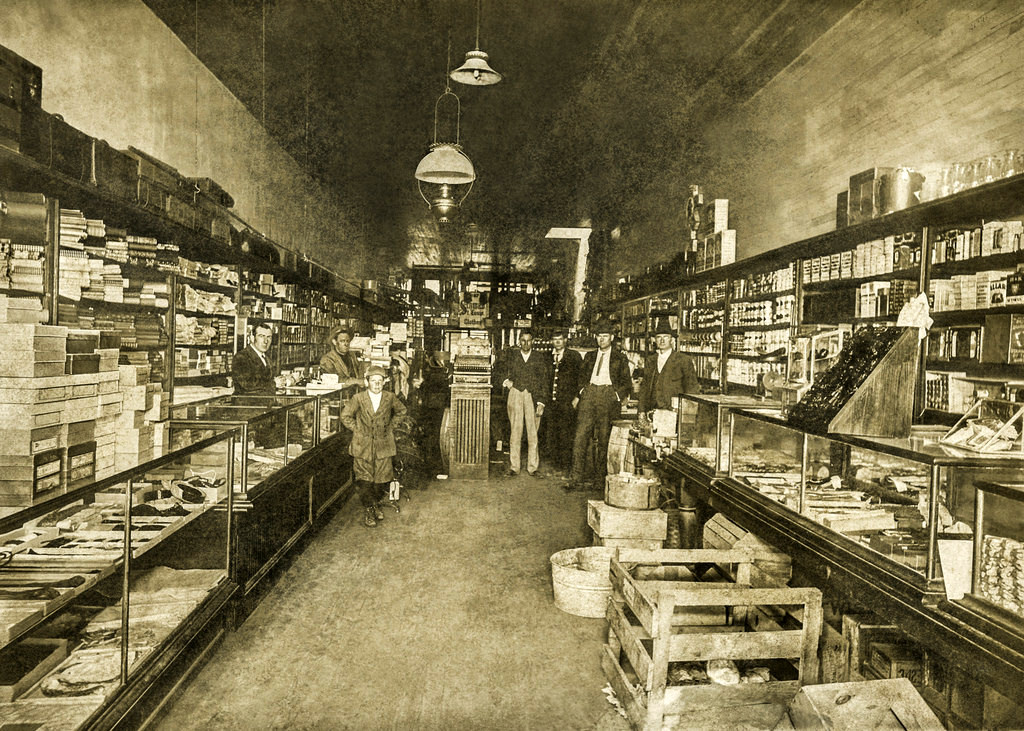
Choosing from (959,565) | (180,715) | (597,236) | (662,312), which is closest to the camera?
(959,565)

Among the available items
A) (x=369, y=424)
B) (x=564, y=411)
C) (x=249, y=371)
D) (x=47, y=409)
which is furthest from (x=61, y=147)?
(x=564, y=411)

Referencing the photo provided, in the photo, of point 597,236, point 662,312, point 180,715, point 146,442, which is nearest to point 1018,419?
point 180,715

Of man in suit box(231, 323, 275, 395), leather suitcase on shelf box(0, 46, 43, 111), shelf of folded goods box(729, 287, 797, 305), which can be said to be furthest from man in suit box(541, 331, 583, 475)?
leather suitcase on shelf box(0, 46, 43, 111)

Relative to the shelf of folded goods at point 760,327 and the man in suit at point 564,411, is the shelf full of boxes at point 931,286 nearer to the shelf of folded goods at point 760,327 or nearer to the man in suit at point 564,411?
the shelf of folded goods at point 760,327

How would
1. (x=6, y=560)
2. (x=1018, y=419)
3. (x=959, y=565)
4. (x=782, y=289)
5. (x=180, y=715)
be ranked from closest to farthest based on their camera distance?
(x=959, y=565) < (x=1018, y=419) < (x=6, y=560) < (x=180, y=715) < (x=782, y=289)

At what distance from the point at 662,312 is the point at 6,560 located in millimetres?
8494

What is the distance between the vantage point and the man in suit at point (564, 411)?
Result: 30.2 ft

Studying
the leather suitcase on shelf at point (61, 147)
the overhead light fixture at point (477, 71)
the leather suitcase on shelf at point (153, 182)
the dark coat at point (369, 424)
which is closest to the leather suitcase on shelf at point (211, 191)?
the leather suitcase on shelf at point (153, 182)

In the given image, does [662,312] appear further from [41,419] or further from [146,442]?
[41,419]

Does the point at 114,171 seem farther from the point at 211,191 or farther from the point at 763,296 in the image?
the point at 763,296

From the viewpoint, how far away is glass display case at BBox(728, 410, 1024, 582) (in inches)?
88.9

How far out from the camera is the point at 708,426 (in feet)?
15.8

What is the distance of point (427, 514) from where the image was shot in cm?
636

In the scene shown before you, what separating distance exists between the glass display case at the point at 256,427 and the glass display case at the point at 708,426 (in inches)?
110
